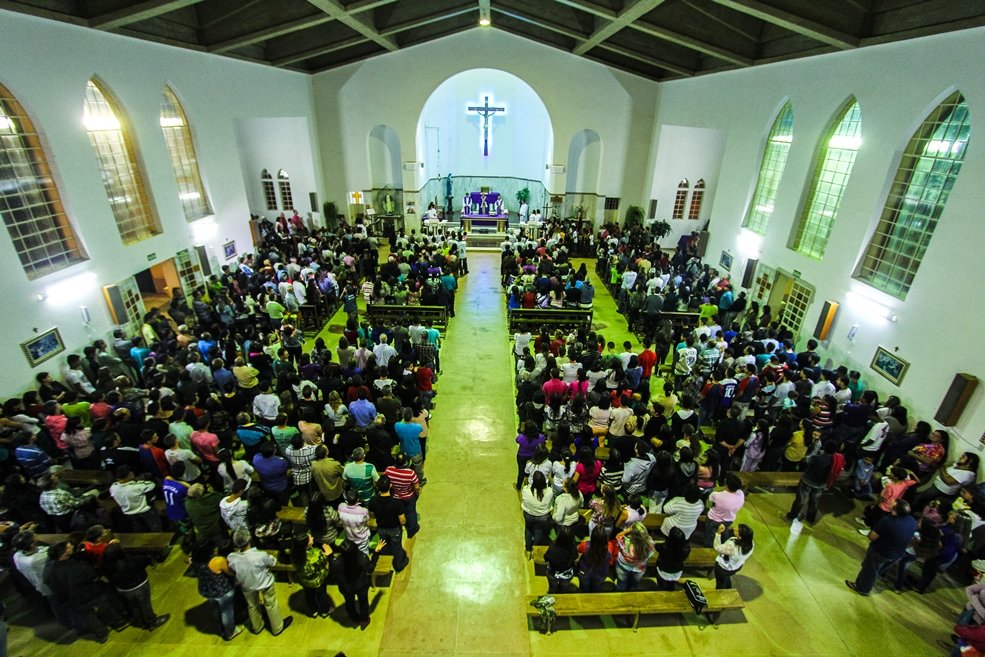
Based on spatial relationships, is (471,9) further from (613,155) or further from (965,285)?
(965,285)

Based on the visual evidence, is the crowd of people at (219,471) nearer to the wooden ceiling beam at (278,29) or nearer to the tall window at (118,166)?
the tall window at (118,166)

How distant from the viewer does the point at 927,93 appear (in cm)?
816

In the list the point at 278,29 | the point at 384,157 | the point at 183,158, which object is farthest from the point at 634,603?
the point at 384,157

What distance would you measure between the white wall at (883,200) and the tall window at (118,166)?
630 inches

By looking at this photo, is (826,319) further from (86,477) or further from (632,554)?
(86,477)

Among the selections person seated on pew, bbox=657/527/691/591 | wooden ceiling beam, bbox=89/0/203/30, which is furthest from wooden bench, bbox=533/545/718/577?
wooden ceiling beam, bbox=89/0/203/30

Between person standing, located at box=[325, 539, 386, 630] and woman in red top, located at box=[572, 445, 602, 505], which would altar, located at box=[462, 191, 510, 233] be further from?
person standing, located at box=[325, 539, 386, 630]

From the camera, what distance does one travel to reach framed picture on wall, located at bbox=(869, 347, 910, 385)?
823 cm

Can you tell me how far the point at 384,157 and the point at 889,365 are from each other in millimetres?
20976

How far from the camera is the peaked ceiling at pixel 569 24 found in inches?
351

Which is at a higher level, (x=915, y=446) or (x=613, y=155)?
(x=613, y=155)

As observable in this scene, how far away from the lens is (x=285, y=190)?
20.6 m

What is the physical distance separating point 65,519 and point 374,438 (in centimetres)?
361

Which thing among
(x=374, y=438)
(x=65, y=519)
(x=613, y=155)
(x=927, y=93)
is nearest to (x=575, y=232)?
(x=613, y=155)
